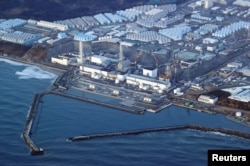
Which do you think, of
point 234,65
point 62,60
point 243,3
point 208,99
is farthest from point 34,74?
point 243,3

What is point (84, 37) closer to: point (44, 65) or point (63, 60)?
point (63, 60)

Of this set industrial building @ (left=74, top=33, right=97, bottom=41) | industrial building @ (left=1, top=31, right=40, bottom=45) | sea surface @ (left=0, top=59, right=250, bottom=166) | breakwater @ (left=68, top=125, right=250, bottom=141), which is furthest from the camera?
industrial building @ (left=74, top=33, right=97, bottom=41)

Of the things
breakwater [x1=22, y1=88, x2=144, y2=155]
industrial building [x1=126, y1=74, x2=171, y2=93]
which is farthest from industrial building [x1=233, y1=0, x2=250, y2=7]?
breakwater [x1=22, y1=88, x2=144, y2=155]

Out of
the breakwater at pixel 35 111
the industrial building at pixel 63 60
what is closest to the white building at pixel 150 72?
the breakwater at pixel 35 111

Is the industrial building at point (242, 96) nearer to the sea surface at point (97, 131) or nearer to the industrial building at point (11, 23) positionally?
the sea surface at point (97, 131)

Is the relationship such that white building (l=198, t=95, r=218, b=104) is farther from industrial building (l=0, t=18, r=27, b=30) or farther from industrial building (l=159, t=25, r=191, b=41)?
industrial building (l=0, t=18, r=27, b=30)

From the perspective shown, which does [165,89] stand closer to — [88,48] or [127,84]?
[127,84]
